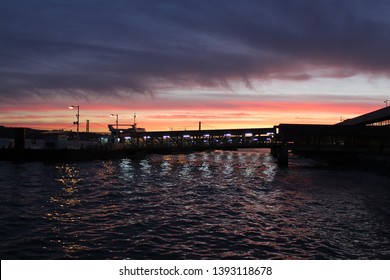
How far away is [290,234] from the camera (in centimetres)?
1967

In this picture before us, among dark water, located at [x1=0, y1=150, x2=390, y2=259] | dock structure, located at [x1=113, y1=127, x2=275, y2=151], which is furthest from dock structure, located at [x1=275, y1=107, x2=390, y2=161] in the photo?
dark water, located at [x1=0, y1=150, x2=390, y2=259]

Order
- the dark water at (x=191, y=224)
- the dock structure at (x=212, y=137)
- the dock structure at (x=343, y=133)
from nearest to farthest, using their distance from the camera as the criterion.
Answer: the dark water at (x=191, y=224), the dock structure at (x=343, y=133), the dock structure at (x=212, y=137)

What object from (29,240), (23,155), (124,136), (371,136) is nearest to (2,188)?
(29,240)

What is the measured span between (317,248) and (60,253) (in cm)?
1186

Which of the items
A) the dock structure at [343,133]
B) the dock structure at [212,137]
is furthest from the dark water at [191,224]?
the dock structure at [212,137]

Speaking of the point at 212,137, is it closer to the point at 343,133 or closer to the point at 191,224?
the point at 343,133

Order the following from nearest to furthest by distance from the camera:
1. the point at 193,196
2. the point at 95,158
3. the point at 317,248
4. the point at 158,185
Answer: the point at 317,248 → the point at 193,196 → the point at 158,185 → the point at 95,158

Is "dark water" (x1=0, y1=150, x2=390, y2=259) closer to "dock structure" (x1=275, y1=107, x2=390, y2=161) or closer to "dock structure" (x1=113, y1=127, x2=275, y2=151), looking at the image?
"dock structure" (x1=275, y1=107, x2=390, y2=161)

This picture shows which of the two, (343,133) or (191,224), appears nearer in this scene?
(191,224)

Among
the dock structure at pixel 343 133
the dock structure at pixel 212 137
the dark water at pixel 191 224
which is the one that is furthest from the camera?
the dock structure at pixel 212 137

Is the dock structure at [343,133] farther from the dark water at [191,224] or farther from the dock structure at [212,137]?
the dark water at [191,224]

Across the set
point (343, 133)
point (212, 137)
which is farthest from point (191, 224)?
point (212, 137)

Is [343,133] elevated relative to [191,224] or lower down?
elevated
